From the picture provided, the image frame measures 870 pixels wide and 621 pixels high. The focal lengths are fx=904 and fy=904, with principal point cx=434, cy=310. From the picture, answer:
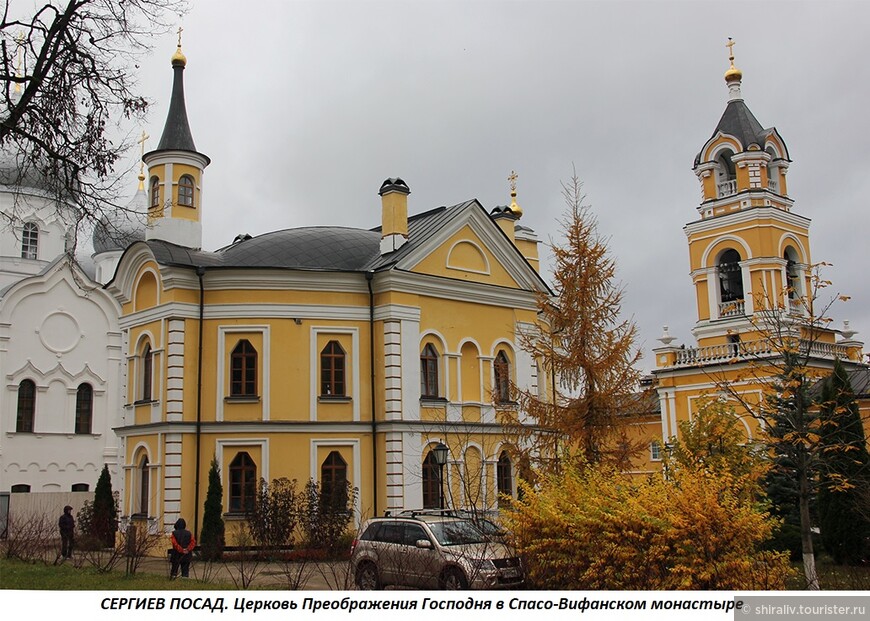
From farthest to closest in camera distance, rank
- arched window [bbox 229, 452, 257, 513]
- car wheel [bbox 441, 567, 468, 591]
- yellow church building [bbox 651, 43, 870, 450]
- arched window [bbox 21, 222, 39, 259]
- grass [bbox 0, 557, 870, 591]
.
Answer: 1. arched window [bbox 21, 222, 39, 259]
2. yellow church building [bbox 651, 43, 870, 450]
3. arched window [bbox 229, 452, 257, 513]
4. grass [bbox 0, 557, 870, 591]
5. car wheel [bbox 441, 567, 468, 591]

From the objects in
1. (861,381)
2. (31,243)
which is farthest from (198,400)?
(31,243)

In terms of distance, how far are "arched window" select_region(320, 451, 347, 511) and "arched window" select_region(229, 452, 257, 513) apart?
1889mm

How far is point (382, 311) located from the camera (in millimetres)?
25938

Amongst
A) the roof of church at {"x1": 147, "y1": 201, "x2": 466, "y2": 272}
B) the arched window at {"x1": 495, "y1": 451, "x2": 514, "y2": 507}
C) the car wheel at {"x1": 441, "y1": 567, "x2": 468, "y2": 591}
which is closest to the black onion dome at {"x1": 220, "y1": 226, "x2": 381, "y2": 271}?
the roof of church at {"x1": 147, "y1": 201, "x2": 466, "y2": 272}

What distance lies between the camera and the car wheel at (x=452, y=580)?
1487 centimetres

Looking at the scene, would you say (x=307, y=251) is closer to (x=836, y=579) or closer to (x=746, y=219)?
(x=836, y=579)

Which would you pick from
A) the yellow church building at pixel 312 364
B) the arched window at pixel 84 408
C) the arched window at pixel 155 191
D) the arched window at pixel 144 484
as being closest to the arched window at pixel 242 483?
the yellow church building at pixel 312 364

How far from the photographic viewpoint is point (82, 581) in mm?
16859

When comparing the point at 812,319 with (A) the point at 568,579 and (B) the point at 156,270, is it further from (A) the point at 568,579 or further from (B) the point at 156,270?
(B) the point at 156,270

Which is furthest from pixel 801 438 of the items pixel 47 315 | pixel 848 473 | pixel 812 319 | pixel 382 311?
pixel 47 315

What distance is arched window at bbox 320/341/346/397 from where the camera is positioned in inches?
1013

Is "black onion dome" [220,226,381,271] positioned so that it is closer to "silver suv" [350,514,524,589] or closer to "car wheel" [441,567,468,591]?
"silver suv" [350,514,524,589]

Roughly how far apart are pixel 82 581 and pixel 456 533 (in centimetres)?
711

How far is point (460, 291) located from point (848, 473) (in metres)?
11.7
